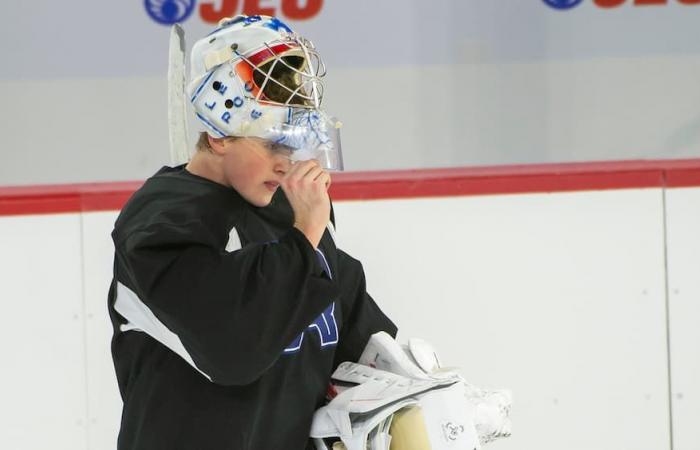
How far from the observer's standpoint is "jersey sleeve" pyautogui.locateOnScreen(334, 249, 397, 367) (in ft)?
4.83

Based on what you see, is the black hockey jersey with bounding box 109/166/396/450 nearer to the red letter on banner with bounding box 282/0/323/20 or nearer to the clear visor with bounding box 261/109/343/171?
the clear visor with bounding box 261/109/343/171

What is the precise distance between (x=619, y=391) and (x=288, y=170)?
2.93 ft

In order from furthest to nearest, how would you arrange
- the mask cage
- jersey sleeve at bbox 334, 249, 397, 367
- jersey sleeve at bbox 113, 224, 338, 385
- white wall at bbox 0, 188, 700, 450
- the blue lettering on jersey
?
white wall at bbox 0, 188, 700, 450, jersey sleeve at bbox 334, 249, 397, 367, the blue lettering on jersey, the mask cage, jersey sleeve at bbox 113, 224, 338, 385

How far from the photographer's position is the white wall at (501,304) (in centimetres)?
190

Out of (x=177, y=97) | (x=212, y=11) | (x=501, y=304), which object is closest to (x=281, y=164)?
(x=177, y=97)

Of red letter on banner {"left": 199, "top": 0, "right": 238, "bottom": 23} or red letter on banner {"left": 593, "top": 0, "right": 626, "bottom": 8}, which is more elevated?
red letter on banner {"left": 593, "top": 0, "right": 626, "bottom": 8}

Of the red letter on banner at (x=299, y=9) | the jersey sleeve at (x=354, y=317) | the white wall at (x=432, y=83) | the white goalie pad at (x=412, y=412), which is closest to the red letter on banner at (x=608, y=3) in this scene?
the white wall at (x=432, y=83)

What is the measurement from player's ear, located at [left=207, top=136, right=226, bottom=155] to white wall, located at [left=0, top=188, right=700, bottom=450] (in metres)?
0.64

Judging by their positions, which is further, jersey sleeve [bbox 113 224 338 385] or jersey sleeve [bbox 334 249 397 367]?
jersey sleeve [bbox 334 249 397 367]

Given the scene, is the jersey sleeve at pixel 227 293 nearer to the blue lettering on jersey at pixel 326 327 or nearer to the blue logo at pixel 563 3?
the blue lettering on jersey at pixel 326 327

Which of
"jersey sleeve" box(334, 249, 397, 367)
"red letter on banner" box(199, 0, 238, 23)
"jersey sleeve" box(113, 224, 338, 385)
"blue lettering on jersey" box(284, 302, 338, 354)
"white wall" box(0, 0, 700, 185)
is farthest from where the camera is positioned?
"white wall" box(0, 0, 700, 185)

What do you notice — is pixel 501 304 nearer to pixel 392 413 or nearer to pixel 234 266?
pixel 392 413

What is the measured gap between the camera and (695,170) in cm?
189

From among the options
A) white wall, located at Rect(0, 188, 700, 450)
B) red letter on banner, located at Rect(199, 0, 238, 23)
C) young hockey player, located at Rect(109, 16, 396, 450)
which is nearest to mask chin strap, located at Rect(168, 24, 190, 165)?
young hockey player, located at Rect(109, 16, 396, 450)
